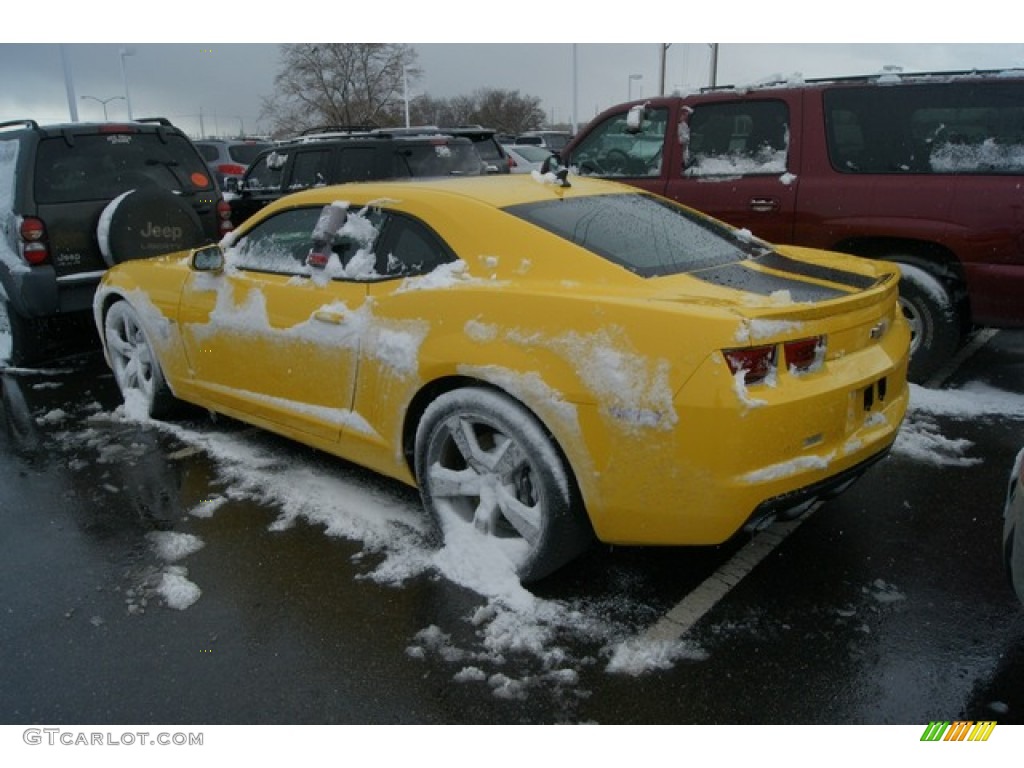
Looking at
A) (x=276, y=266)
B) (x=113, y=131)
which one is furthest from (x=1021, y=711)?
(x=113, y=131)

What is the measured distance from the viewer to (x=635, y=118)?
20.1 ft

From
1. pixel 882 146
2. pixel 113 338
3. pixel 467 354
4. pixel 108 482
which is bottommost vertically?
pixel 108 482

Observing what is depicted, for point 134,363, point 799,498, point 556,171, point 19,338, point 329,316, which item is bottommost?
point 19,338

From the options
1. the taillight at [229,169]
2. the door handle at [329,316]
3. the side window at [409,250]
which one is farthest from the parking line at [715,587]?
the taillight at [229,169]

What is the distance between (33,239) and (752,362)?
5470 mm

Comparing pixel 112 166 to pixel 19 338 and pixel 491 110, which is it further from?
pixel 491 110

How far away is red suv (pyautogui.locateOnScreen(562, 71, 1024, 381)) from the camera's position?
4848mm

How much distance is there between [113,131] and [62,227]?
3.66 feet

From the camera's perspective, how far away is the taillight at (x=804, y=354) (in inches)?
104

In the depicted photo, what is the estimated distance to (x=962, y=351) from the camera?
21.0 feet

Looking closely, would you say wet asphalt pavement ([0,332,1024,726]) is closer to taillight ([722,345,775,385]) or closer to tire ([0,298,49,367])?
taillight ([722,345,775,385])

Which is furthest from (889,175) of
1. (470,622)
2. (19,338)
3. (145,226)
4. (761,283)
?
(19,338)

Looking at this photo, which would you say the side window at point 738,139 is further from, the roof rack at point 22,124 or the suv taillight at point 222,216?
the roof rack at point 22,124

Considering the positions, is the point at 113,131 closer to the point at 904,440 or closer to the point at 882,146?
the point at 882,146
